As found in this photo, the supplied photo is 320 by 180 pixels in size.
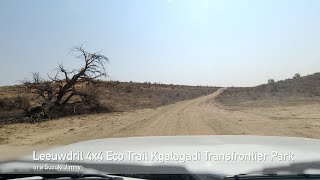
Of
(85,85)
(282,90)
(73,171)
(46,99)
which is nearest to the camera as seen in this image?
(73,171)

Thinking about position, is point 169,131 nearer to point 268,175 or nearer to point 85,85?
point 268,175

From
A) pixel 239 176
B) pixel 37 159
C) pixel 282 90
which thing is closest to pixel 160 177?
pixel 239 176

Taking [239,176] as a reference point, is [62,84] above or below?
above

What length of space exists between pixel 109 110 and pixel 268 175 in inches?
1061

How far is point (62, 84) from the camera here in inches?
1143

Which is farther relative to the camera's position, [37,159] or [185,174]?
[37,159]

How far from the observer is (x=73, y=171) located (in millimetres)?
2562

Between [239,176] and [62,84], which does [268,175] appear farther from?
[62,84]

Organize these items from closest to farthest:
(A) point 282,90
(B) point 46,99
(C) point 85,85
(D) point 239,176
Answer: (D) point 239,176
(B) point 46,99
(C) point 85,85
(A) point 282,90

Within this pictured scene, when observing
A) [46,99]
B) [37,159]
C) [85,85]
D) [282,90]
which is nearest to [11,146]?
[37,159]

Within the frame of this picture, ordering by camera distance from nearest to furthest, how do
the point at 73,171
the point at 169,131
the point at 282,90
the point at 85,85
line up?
the point at 73,171
the point at 169,131
the point at 85,85
the point at 282,90

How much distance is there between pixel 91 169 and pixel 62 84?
88.3 feet

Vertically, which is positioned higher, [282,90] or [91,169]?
[282,90]

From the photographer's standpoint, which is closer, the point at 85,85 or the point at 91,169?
the point at 91,169
